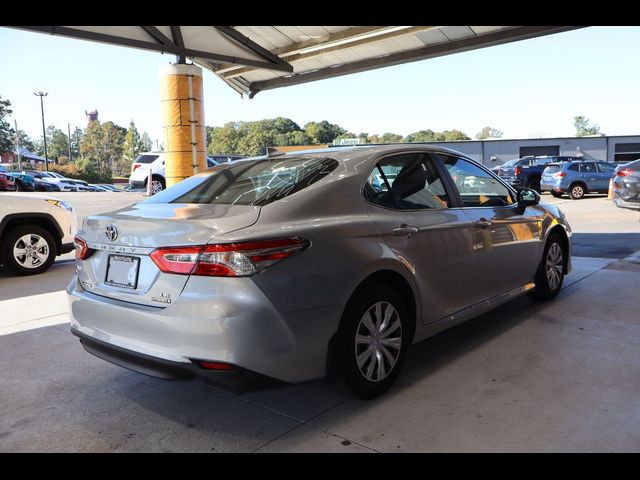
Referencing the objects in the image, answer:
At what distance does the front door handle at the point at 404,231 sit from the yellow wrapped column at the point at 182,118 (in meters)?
9.27

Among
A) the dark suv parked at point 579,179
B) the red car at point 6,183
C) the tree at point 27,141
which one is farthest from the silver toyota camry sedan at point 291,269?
the tree at point 27,141

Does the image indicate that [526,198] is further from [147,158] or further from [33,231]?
[147,158]

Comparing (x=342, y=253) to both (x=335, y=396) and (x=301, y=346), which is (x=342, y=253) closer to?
(x=301, y=346)

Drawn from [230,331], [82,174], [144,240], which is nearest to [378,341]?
[230,331]

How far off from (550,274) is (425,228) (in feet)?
7.83

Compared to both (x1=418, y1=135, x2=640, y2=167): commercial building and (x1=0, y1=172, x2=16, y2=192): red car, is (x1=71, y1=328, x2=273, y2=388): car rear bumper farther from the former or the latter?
(x1=418, y1=135, x2=640, y2=167): commercial building

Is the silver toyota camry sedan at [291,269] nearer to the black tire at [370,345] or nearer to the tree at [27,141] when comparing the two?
the black tire at [370,345]

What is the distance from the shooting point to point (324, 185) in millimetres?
3160

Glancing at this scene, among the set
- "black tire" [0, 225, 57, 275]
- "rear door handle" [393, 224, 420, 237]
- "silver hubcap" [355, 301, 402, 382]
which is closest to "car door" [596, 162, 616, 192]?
"black tire" [0, 225, 57, 275]

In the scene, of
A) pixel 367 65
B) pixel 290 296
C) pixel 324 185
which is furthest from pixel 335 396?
pixel 367 65

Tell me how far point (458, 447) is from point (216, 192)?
6.97 ft

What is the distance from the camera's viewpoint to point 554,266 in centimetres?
534

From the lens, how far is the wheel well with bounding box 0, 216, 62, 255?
7.04 meters
